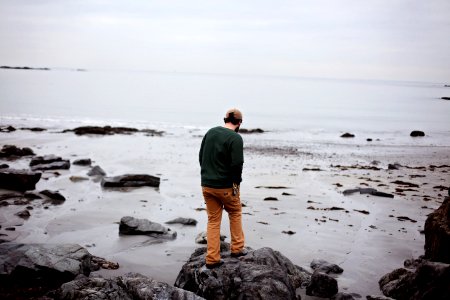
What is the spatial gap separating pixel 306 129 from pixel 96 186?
3686 cm

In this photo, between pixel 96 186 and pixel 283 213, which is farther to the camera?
pixel 96 186

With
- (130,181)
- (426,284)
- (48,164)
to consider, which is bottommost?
(130,181)

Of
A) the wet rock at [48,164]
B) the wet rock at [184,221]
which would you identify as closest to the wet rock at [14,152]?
the wet rock at [48,164]

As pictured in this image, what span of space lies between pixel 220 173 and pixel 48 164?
1540 centimetres

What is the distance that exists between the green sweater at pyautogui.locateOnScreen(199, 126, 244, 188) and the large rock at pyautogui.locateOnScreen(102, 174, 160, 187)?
10.3 metres

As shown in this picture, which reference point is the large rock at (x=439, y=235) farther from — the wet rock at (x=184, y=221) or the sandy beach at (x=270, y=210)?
the wet rock at (x=184, y=221)

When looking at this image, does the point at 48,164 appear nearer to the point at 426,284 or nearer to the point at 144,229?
the point at 144,229

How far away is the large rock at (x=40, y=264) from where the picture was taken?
7121mm

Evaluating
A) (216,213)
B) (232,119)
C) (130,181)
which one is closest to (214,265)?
(216,213)

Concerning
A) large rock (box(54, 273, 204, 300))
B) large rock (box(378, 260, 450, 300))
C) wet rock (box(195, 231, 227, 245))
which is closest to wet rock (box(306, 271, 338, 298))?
large rock (box(378, 260, 450, 300))

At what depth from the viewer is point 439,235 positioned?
773 centimetres

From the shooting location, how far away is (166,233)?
1080 cm

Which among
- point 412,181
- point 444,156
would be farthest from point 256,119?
point 412,181

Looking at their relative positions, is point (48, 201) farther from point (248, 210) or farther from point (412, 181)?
point (412, 181)
